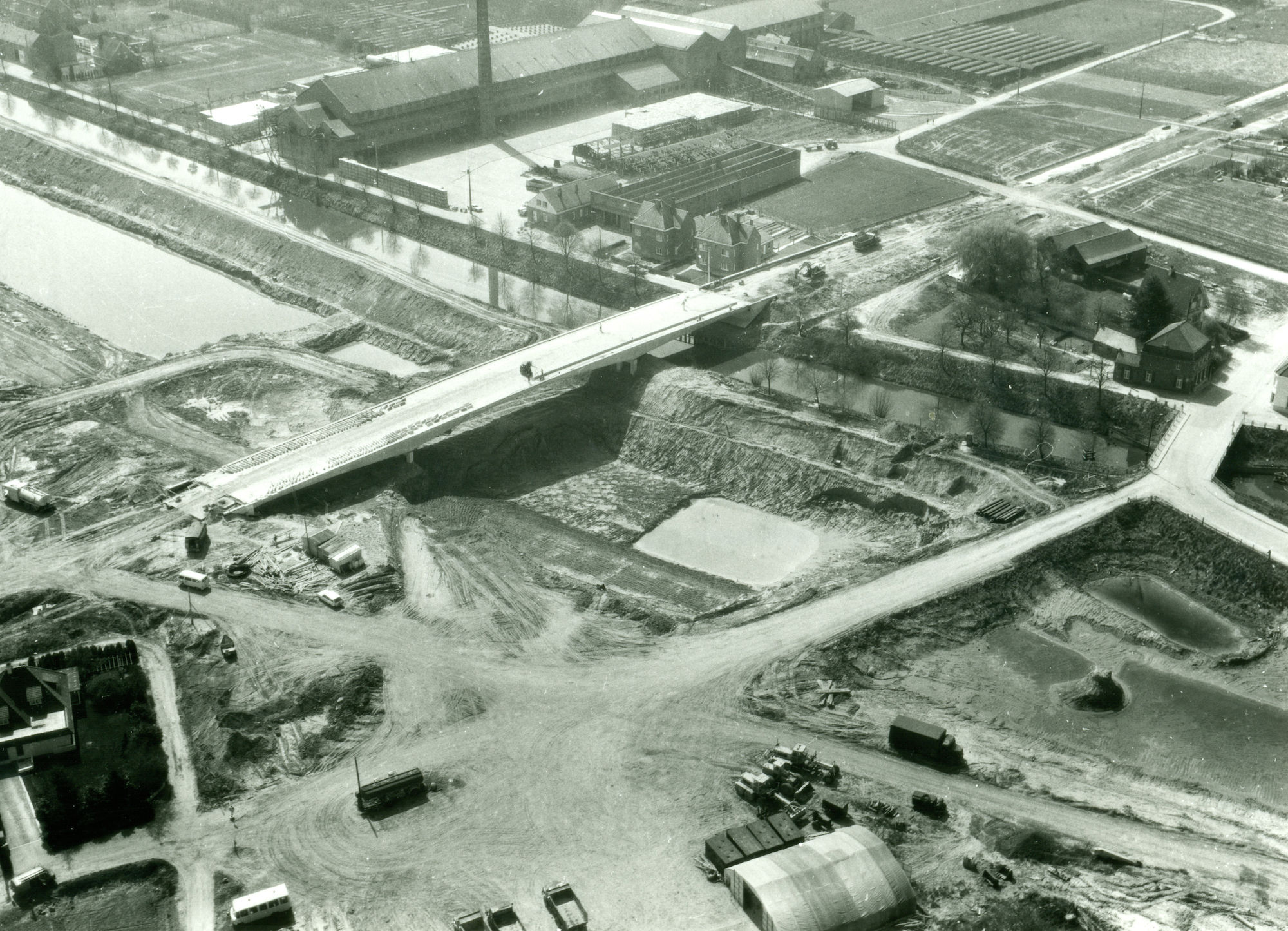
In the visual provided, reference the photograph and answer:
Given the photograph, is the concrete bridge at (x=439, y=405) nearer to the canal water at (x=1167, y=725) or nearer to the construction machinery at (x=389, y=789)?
the construction machinery at (x=389, y=789)

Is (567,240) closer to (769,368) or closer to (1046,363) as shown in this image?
(769,368)

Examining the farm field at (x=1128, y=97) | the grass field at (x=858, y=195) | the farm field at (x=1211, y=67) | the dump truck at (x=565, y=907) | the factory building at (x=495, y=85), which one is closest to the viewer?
the dump truck at (x=565, y=907)

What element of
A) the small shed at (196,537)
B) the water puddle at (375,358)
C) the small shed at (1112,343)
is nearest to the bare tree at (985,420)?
the small shed at (1112,343)

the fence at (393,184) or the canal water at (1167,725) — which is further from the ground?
the fence at (393,184)

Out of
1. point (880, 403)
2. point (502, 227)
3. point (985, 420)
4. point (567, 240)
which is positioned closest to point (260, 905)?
point (880, 403)

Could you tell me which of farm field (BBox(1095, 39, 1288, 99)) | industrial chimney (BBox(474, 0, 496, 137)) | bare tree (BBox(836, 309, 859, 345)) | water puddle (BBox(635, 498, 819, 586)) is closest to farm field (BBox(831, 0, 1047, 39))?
farm field (BBox(1095, 39, 1288, 99))

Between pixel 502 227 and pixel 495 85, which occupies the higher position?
pixel 495 85
